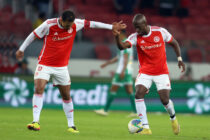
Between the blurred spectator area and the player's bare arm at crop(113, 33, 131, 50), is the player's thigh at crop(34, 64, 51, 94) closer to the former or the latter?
the player's bare arm at crop(113, 33, 131, 50)

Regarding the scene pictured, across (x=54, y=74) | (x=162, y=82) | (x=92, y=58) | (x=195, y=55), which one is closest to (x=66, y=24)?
(x=54, y=74)

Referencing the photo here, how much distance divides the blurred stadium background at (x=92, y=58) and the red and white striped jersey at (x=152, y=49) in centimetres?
Answer: 739

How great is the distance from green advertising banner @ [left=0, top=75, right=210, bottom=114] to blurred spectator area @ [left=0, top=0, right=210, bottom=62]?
207 centimetres

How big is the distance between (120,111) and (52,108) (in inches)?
89.2

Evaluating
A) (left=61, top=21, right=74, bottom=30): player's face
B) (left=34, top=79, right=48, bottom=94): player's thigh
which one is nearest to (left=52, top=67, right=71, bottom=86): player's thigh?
(left=34, top=79, right=48, bottom=94): player's thigh

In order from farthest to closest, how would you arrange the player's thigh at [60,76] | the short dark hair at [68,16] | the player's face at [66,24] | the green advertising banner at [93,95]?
the green advertising banner at [93,95], the player's thigh at [60,76], the player's face at [66,24], the short dark hair at [68,16]

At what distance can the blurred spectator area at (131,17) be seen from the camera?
780 inches

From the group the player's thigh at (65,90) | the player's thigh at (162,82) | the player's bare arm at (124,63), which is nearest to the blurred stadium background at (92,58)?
the player's bare arm at (124,63)

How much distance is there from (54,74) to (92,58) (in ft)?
32.6

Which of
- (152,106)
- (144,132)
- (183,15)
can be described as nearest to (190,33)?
(183,15)

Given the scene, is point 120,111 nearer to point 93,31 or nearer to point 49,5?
point 93,31

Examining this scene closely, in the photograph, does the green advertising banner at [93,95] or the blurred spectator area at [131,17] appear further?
the blurred spectator area at [131,17]

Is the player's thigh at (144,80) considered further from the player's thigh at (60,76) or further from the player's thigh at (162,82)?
the player's thigh at (60,76)

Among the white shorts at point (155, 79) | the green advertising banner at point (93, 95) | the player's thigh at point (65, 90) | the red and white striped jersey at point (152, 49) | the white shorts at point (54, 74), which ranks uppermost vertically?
the red and white striped jersey at point (152, 49)
